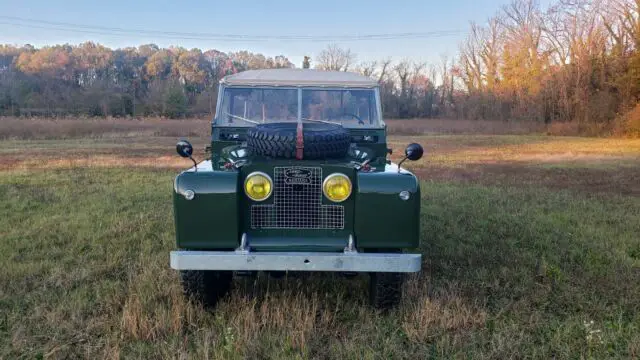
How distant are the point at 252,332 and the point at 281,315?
0.33m

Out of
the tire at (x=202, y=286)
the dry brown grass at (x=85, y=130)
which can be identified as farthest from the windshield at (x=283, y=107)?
the dry brown grass at (x=85, y=130)

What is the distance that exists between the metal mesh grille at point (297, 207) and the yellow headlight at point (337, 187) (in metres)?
0.06

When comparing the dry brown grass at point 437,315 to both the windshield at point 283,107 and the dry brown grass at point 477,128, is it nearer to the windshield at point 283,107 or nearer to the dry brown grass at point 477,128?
the windshield at point 283,107

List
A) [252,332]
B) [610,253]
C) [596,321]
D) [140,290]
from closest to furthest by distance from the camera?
[252,332] → [596,321] → [140,290] → [610,253]

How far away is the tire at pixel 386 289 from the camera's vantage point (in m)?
4.23

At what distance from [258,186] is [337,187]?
619 mm

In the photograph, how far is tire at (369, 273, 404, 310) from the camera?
167 inches

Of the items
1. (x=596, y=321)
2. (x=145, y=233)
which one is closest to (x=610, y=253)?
(x=596, y=321)

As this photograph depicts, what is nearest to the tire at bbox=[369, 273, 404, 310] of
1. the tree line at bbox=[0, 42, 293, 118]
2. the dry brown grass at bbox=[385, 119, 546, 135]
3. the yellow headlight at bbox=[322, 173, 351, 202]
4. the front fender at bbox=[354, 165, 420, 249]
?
the front fender at bbox=[354, 165, 420, 249]

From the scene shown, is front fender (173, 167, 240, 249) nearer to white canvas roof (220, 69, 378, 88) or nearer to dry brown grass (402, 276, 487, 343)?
dry brown grass (402, 276, 487, 343)

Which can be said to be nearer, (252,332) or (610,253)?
(252,332)

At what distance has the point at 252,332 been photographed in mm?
3941

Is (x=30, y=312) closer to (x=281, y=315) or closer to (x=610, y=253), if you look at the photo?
(x=281, y=315)

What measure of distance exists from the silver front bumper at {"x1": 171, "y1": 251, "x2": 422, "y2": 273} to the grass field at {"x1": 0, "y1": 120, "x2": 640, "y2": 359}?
561 mm
